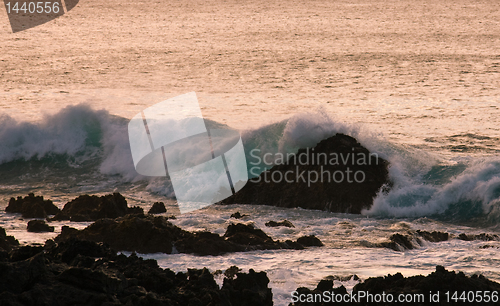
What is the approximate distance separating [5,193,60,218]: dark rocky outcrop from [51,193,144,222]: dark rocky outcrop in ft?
1.41

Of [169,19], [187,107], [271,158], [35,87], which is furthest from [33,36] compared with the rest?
[271,158]

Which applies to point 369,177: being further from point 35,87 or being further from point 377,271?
point 35,87

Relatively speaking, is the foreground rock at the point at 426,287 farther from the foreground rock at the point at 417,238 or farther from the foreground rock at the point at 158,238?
the foreground rock at the point at 417,238

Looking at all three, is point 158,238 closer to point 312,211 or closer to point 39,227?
point 39,227

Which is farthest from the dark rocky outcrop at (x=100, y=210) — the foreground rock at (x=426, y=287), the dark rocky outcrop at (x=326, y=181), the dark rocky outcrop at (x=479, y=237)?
the dark rocky outcrop at (x=479, y=237)

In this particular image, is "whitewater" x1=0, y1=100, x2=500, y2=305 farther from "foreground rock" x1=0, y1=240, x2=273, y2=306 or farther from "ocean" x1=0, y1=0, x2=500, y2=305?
"foreground rock" x1=0, y1=240, x2=273, y2=306

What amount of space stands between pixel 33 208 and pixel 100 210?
1.68 m

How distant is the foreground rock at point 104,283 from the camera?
5.84 meters

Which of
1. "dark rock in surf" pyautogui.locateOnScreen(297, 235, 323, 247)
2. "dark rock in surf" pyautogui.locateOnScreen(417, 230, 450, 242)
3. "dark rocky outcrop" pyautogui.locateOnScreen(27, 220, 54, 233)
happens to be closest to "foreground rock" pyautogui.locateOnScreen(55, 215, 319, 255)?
"dark rock in surf" pyautogui.locateOnScreen(297, 235, 323, 247)

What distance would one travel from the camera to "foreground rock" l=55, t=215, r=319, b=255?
9.27 meters

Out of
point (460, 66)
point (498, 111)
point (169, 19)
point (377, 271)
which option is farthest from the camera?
point (169, 19)

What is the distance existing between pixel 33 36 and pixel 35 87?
18.9m

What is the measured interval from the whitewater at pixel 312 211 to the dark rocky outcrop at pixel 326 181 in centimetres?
36

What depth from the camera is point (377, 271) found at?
342 inches
